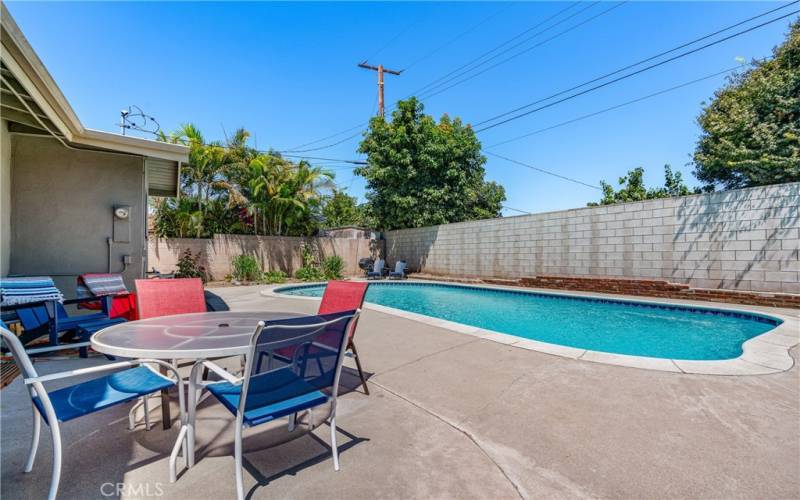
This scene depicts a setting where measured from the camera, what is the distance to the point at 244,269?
13.4 metres

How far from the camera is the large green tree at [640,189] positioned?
1702 centimetres

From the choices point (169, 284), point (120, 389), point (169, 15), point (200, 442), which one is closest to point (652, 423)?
point (200, 442)

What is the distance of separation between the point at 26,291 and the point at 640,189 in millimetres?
22394

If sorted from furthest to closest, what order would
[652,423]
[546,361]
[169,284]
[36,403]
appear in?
[546,361], [169,284], [652,423], [36,403]

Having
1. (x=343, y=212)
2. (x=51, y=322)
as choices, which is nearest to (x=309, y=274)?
(x=51, y=322)

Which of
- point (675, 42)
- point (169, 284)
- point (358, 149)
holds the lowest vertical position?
point (169, 284)

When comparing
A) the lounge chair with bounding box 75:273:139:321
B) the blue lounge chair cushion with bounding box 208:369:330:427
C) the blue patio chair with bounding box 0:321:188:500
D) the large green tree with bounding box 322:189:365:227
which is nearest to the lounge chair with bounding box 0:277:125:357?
the lounge chair with bounding box 75:273:139:321

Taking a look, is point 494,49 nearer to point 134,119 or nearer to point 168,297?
point 134,119

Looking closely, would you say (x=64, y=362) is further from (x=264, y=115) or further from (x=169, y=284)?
(x=264, y=115)

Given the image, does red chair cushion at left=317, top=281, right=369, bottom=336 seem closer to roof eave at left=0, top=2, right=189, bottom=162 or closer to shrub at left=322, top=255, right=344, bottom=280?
roof eave at left=0, top=2, right=189, bottom=162

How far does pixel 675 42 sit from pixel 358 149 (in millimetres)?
11531

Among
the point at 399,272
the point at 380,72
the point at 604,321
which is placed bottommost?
the point at 604,321

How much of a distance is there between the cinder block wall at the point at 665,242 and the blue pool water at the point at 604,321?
1372 millimetres

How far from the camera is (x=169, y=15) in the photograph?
27.7 ft
